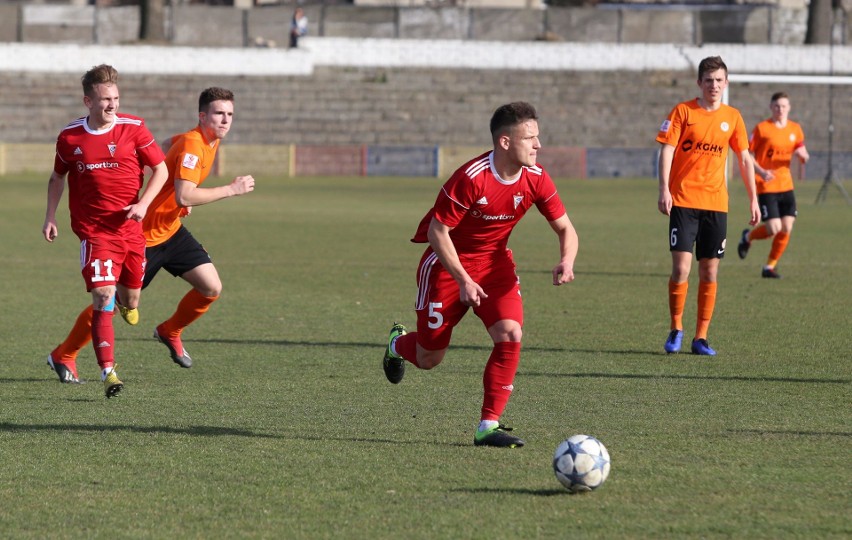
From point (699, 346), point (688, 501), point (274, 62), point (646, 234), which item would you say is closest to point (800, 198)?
point (646, 234)

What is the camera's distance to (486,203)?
20.2 ft

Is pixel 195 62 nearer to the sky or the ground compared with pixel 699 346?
nearer to the sky

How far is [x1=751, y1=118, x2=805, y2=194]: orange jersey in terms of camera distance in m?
14.9

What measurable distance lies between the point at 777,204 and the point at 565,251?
9.24 metres

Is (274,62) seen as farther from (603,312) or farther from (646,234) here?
(603,312)

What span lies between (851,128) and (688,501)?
4033 cm

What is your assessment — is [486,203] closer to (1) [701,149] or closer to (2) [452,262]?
(2) [452,262]

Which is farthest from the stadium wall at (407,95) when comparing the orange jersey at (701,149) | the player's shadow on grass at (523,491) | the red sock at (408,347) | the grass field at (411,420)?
the player's shadow on grass at (523,491)

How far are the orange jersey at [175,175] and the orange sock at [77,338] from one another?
26.0 inches

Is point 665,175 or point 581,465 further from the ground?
point 665,175

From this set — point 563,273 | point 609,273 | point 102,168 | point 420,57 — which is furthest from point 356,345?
point 420,57

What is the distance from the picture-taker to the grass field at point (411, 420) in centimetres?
491

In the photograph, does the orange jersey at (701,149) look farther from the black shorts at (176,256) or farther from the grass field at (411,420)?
the black shorts at (176,256)

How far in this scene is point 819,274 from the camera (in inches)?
583
